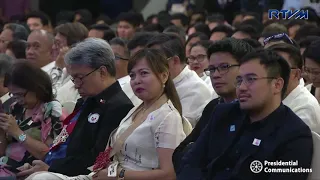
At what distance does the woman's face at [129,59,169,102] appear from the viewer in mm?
4719

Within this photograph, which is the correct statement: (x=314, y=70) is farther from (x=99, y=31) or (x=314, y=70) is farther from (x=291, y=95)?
(x=99, y=31)

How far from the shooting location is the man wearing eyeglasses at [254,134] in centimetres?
378

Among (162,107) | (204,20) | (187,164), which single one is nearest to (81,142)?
(162,107)

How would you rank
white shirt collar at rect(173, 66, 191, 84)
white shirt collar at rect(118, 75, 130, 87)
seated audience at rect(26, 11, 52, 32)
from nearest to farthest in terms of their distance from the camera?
white shirt collar at rect(173, 66, 191, 84) → white shirt collar at rect(118, 75, 130, 87) → seated audience at rect(26, 11, 52, 32)

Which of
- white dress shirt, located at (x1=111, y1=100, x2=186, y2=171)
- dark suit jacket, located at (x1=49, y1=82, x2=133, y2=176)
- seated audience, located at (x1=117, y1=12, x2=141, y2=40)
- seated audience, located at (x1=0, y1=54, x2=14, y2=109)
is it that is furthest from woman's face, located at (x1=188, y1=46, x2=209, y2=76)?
seated audience, located at (x1=117, y1=12, x2=141, y2=40)

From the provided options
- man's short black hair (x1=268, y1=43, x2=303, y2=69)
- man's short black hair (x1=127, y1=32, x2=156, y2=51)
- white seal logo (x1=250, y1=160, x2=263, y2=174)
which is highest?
man's short black hair (x1=268, y1=43, x2=303, y2=69)

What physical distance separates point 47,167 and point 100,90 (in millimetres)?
603

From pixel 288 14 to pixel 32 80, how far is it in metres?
5.57

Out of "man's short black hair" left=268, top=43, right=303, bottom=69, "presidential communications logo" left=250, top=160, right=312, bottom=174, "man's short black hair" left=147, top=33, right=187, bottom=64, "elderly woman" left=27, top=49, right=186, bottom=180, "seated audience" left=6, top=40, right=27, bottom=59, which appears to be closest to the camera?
"presidential communications logo" left=250, top=160, right=312, bottom=174

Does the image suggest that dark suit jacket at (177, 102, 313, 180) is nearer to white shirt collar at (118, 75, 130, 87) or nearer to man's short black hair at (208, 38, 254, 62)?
man's short black hair at (208, 38, 254, 62)

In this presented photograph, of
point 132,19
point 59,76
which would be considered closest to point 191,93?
point 59,76

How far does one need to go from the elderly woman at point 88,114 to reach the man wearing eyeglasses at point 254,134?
2.99 feet

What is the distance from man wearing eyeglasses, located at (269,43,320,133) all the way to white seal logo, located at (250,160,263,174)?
108 centimetres

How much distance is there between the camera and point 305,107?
192 inches
